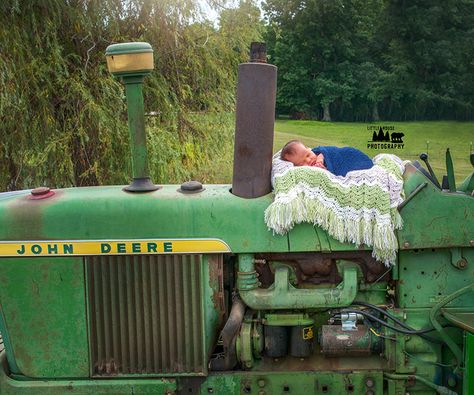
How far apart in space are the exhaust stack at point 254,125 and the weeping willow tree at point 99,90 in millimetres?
4607

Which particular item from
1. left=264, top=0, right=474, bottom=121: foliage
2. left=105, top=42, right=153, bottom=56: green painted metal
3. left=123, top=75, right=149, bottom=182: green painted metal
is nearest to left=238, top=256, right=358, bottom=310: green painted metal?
left=123, top=75, right=149, bottom=182: green painted metal

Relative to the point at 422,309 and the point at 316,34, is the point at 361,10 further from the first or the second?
the point at 422,309

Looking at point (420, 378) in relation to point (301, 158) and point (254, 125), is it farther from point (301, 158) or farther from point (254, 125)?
point (254, 125)

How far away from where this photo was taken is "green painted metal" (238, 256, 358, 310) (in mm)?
3029

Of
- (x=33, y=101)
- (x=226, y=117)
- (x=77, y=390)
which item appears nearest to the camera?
(x=77, y=390)

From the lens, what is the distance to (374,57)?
10.5 meters

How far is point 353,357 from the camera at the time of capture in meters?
3.15

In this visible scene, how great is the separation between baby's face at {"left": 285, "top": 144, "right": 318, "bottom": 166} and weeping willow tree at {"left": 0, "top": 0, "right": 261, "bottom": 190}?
4.54 m

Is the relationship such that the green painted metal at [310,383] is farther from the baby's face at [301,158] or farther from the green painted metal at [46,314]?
the baby's face at [301,158]

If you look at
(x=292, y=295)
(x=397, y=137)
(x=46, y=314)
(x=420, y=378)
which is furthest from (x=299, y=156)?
(x=397, y=137)

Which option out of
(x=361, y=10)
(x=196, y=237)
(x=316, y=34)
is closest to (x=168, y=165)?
(x=316, y=34)

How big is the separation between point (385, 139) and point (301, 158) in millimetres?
6059

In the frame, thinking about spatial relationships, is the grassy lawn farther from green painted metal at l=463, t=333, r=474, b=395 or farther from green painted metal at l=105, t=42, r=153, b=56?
green painted metal at l=463, t=333, r=474, b=395

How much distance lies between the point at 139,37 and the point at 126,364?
6.00m
